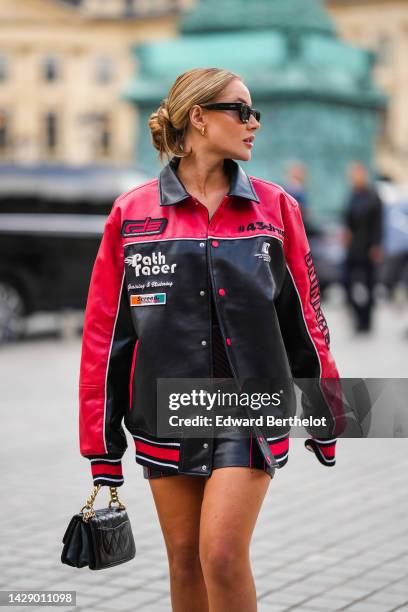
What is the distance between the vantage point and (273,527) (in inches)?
251

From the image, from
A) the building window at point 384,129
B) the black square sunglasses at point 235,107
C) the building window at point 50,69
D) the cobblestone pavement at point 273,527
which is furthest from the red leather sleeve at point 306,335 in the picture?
the building window at point 50,69

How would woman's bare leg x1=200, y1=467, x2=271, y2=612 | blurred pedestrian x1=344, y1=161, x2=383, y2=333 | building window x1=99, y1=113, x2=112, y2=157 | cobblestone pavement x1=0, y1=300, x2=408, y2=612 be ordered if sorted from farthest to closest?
building window x1=99, y1=113, x2=112, y2=157 < blurred pedestrian x1=344, y1=161, x2=383, y2=333 < cobblestone pavement x1=0, y1=300, x2=408, y2=612 < woman's bare leg x1=200, y1=467, x2=271, y2=612

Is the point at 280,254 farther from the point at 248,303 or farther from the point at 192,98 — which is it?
the point at 192,98

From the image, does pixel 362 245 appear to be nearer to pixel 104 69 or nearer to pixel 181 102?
pixel 181 102

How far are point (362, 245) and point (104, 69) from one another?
93216 millimetres


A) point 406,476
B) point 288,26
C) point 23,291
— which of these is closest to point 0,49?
point 288,26

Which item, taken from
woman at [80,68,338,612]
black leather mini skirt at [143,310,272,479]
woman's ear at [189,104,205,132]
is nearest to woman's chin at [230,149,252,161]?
woman at [80,68,338,612]

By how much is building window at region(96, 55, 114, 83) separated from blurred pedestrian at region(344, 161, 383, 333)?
92.3 meters

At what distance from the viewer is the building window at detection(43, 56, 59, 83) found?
10919 cm

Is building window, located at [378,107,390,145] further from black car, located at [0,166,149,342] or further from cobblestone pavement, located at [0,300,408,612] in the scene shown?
cobblestone pavement, located at [0,300,408,612]

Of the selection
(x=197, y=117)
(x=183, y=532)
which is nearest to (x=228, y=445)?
(x=183, y=532)

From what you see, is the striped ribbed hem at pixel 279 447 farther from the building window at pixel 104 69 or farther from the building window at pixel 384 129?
the building window at pixel 104 69

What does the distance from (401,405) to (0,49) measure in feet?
357

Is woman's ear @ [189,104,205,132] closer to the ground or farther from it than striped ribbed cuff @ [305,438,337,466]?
farther from it
